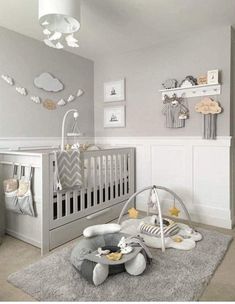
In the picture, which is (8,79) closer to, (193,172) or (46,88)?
(46,88)

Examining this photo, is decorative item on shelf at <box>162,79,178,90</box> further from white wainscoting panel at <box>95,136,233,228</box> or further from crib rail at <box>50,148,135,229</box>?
crib rail at <box>50,148,135,229</box>

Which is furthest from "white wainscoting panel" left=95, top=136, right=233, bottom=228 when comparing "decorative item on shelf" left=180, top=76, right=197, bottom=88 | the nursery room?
"decorative item on shelf" left=180, top=76, right=197, bottom=88

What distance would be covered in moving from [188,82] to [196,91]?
143 millimetres

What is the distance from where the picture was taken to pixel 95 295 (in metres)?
1.44

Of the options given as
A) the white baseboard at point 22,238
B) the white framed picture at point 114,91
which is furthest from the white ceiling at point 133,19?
the white baseboard at point 22,238

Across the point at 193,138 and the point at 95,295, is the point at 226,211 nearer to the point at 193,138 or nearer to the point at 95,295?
the point at 193,138

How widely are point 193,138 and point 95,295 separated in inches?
79.2

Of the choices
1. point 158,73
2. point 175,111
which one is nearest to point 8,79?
point 158,73

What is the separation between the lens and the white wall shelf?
2.62m

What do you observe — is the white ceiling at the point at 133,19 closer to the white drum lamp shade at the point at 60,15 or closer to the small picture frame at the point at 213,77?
the white drum lamp shade at the point at 60,15

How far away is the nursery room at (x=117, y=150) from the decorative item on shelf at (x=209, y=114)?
0.01 metres

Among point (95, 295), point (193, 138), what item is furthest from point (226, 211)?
point (95, 295)

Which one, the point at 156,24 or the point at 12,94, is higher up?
the point at 156,24

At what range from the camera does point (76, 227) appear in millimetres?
2332
